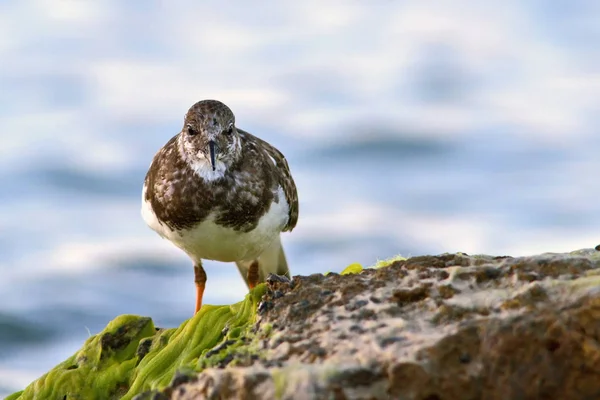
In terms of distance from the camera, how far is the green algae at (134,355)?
563 centimetres

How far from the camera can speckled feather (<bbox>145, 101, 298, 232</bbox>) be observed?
7371 mm

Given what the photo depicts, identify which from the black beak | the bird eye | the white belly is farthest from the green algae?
the bird eye

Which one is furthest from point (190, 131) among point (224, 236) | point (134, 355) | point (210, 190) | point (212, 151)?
point (134, 355)

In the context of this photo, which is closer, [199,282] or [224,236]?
[224,236]

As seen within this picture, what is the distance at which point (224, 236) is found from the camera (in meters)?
7.48

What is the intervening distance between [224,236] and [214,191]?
40 centimetres

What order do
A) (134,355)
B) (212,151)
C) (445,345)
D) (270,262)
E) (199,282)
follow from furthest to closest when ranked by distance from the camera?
(270,262), (199,282), (212,151), (134,355), (445,345)

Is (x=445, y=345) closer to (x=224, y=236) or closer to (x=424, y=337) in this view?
(x=424, y=337)

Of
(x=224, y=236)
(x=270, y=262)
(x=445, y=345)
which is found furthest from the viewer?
(x=270, y=262)

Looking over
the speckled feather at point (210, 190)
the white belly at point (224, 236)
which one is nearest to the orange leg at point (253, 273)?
the white belly at point (224, 236)

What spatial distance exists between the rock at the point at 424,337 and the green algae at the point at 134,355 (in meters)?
0.78

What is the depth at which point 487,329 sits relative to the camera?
13.0 feet

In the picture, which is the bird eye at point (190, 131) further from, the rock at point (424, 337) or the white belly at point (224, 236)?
the rock at point (424, 337)

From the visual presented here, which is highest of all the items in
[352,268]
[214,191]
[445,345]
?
[214,191]
